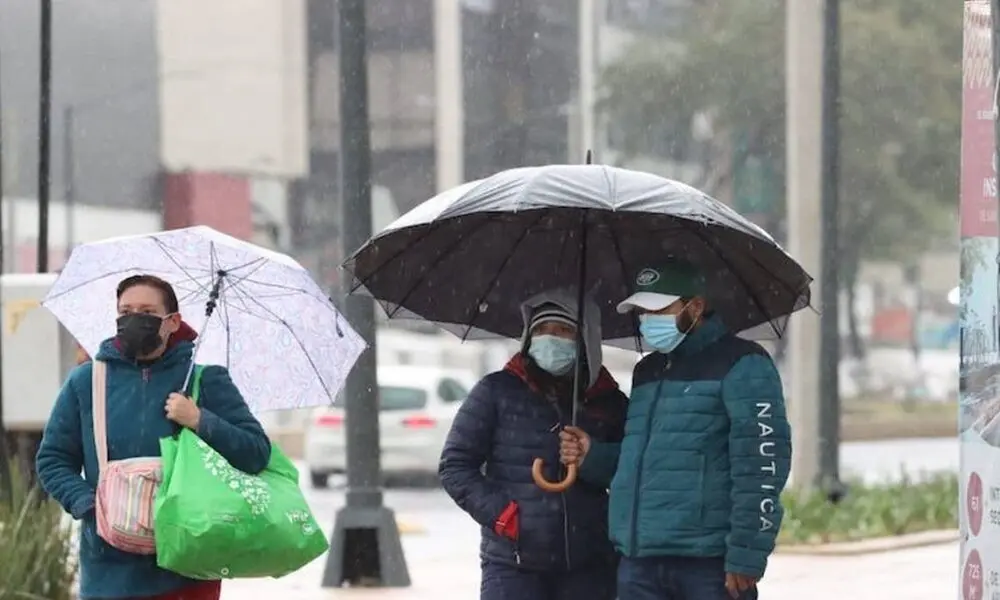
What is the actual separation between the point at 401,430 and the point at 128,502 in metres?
18.4

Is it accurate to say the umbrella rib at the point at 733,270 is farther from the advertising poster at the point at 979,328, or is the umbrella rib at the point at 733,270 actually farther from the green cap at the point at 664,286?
the advertising poster at the point at 979,328

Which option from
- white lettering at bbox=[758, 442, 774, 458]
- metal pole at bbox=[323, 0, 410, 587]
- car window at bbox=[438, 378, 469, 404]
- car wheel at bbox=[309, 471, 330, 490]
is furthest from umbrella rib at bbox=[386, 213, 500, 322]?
car window at bbox=[438, 378, 469, 404]

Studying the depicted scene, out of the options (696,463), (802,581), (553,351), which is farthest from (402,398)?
(696,463)

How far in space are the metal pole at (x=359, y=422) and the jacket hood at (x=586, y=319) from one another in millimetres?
5709

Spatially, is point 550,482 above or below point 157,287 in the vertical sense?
below

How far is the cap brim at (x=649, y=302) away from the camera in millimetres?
6020

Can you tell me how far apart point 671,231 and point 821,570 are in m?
7.17

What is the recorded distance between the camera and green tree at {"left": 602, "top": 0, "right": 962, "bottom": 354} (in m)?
41.9

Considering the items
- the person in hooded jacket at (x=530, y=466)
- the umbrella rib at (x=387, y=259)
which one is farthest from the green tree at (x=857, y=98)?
the person in hooded jacket at (x=530, y=466)

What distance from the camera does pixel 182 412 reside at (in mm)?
5914

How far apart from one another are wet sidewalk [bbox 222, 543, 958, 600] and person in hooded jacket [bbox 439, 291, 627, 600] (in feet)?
17.8

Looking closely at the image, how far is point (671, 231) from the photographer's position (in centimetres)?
664

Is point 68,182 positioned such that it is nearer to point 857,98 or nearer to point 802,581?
point 857,98

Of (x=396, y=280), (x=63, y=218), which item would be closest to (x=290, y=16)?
(x=63, y=218)
